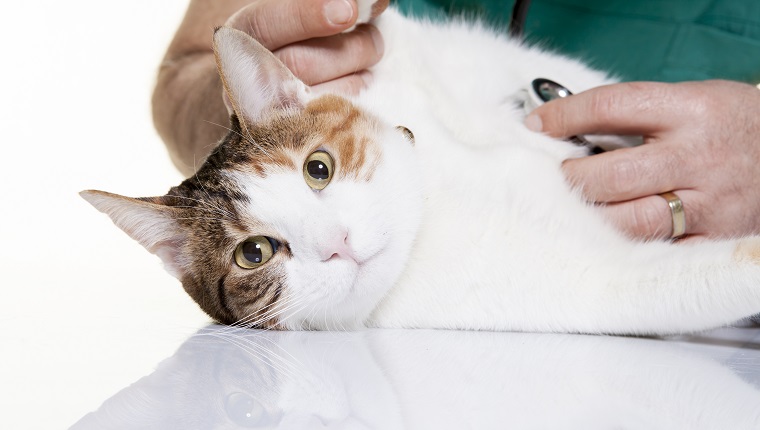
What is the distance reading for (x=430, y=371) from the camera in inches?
43.4

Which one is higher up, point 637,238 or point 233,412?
point 637,238

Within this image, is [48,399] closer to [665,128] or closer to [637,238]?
[637,238]

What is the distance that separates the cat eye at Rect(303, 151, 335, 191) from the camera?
1383mm

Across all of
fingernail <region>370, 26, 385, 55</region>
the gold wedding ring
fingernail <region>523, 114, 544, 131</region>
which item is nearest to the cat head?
fingernail <region>370, 26, 385, 55</region>

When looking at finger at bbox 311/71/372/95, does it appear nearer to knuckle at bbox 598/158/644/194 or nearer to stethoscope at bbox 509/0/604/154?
stethoscope at bbox 509/0/604/154

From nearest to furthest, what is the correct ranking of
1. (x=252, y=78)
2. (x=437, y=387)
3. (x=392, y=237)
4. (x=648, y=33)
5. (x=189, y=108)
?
(x=437, y=387) < (x=392, y=237) < (x=252, y=78) < (x=189, y=108) < (x=648, y=33)

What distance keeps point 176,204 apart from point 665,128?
127 centimetres

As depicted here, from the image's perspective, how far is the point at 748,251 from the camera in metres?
1.25

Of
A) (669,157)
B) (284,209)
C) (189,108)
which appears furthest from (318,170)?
(189,108)

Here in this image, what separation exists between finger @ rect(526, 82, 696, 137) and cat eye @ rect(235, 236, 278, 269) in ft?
2.81

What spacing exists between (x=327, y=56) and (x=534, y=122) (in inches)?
23.5

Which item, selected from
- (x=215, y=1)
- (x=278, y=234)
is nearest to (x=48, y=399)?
(x=278, y=234)

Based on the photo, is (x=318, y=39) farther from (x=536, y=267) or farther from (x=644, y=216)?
(x=644, y=216)

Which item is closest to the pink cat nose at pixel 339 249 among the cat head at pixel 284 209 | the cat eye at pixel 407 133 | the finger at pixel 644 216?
the cat head at pixel 284 209
